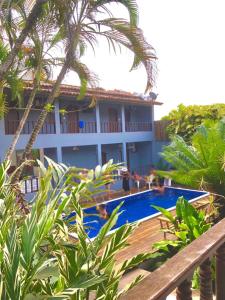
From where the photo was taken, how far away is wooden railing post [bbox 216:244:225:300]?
5.52 feet

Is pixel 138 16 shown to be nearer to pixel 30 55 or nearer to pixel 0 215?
pixel 30 55

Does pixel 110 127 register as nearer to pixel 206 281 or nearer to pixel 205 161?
pixel 205 161

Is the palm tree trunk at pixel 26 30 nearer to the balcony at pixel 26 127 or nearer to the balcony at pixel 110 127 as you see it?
the balcony at pixel 26 127

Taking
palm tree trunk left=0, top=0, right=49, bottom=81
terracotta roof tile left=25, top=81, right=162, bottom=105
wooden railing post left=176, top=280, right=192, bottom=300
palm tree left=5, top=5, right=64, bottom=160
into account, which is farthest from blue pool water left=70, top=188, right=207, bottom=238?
wooden railing post left=176, top=280, right=192, bottom=300

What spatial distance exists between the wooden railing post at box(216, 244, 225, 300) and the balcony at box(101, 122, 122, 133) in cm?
1810

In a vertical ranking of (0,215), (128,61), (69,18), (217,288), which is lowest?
(217,288)

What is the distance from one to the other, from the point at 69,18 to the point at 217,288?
7.08 m

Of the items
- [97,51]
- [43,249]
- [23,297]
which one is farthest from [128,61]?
[23,297]

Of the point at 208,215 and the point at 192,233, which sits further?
the point at 208,215

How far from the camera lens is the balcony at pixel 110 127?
19.9 meters

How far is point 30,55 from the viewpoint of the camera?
812 centimetres

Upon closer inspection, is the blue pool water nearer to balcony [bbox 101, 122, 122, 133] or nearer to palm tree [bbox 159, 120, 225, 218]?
palm tree [bbox 159, 120, 225, 218]

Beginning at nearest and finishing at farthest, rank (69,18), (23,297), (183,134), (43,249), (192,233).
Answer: (23,297), (43,249), (192,233), (69,18), (183,134)

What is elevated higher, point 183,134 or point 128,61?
point 128,61
